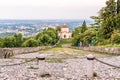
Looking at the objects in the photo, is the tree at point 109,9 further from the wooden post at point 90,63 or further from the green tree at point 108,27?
the wooden post at point 90,63

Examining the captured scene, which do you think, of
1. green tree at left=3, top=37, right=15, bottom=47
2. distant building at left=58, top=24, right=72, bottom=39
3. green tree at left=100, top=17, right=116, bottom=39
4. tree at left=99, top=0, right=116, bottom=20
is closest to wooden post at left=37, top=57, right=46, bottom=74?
green tree at left=100, top=17, right=116, bottom=39

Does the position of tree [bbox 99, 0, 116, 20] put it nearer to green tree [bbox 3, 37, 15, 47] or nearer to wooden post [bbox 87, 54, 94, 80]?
wooden post [bbox 87, 54, 94, 80]

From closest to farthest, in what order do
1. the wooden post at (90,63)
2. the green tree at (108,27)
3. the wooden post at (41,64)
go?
the wooden post at (90,63) → the wooden post at (41,64) → the green tree at (108,27)

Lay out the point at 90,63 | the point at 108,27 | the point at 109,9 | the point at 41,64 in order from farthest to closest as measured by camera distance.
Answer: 1. the point at 109,9
2. the point at 108,27
3. the point at 41,64
4. the point at 90,63

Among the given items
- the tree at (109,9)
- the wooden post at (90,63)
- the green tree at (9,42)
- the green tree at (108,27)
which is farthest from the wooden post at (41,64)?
the green tree at (9,42)

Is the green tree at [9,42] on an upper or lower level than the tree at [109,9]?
lower

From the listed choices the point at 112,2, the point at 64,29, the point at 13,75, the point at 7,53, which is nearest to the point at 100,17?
the point at 112,2

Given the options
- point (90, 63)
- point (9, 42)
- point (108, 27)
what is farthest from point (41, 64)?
point (9, 42)

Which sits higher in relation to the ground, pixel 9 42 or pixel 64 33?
pixel 9 42

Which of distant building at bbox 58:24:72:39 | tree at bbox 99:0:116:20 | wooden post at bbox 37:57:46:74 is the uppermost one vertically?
tree at bbox 99:0:116:20

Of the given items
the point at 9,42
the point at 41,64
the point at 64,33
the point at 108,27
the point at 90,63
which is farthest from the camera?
the point at 64,33

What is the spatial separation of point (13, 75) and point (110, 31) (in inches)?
1687

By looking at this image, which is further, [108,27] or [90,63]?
[108,27]

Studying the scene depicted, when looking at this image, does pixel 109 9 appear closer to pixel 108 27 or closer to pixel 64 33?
pixel 108 27
